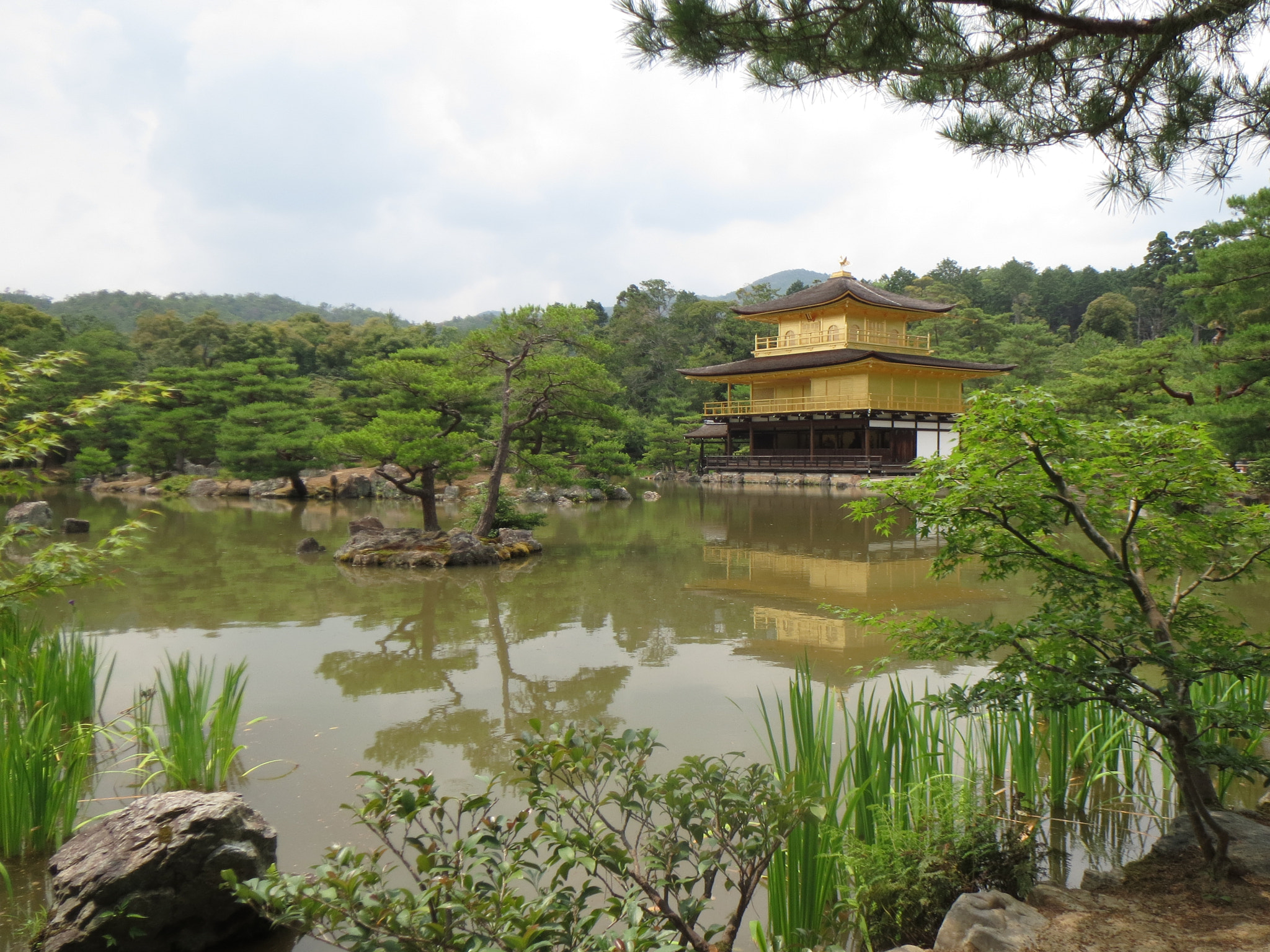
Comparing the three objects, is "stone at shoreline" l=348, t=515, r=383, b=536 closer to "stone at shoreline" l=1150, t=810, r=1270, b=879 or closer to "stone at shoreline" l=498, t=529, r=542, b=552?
"stone at shoreline" l=498, t=529, r=542, b=552

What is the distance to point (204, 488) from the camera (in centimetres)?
2067

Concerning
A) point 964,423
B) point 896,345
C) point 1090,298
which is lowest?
point 964,423

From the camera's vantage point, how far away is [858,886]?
223 centimetres

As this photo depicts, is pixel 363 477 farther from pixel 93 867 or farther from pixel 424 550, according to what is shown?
pixel 93 867

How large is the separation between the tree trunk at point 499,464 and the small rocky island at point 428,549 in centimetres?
23

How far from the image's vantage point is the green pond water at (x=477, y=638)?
3.77 meters

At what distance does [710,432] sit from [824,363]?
19.0ft

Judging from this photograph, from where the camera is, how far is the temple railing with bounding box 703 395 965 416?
853 inches

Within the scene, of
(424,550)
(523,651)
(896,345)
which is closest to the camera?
(523,651)

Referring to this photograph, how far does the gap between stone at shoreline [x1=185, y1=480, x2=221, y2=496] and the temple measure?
13.7 m

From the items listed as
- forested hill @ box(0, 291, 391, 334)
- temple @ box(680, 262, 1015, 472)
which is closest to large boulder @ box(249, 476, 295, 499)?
temple @ box(680, 262, 1015, 472)

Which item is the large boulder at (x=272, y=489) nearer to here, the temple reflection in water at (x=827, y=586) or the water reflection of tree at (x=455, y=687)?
the temple reflection in water at (x=827, y=586)

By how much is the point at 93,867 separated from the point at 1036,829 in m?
2.98

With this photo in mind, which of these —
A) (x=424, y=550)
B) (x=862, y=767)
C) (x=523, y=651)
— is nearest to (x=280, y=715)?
(x=523, y=651)
